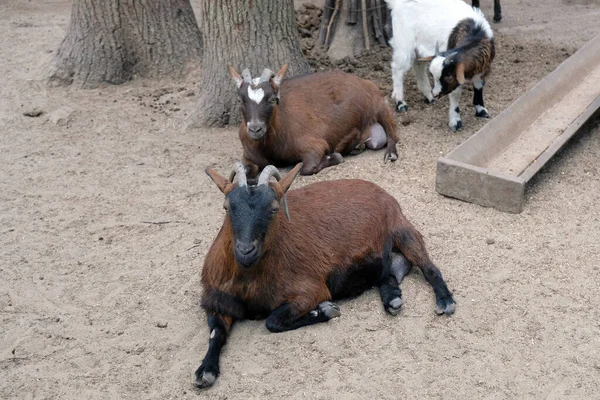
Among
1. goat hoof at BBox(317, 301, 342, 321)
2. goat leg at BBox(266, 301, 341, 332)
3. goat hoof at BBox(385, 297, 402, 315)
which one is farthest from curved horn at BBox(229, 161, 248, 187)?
goat hoof at BBox(385, 297, 402, 315)

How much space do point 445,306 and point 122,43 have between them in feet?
18.5

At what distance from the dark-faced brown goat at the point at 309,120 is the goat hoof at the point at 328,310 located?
7.21 feet

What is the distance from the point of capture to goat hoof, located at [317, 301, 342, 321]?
5.13m

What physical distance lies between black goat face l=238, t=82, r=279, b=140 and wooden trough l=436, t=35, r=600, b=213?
61.1 inches

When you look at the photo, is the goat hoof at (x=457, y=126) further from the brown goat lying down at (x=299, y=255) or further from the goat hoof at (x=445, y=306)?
the goat hoof at (x=445, y=306)

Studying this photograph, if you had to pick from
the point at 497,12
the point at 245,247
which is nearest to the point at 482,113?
the point at 497,12

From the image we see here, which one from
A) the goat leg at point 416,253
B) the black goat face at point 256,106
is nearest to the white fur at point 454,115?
the black goat face at point 256,106

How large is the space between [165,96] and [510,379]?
18.3ft

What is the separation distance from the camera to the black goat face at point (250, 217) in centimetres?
467

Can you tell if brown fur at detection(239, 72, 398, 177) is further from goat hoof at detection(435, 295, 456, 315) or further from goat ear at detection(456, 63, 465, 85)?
goat hoof at detection(435, 295, 456, 315)

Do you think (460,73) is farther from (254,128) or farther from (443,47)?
(254,128)

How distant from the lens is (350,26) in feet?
32.2

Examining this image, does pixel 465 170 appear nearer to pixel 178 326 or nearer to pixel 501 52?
pixel 178 326

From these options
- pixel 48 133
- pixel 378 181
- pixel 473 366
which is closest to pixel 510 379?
pixel 473 366
